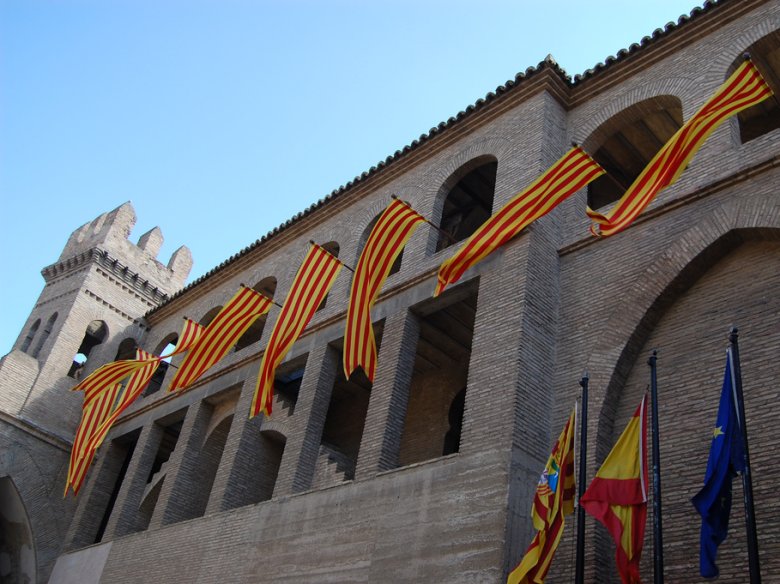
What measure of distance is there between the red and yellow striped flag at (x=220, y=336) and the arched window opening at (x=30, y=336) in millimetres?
9512

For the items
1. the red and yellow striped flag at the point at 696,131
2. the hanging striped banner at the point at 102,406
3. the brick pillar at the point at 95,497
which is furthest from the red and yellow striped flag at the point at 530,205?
the brick pillar at the point at 95,497

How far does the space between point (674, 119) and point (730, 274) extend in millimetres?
3837

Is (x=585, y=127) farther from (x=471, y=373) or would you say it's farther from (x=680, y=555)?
(x=680, y=555)

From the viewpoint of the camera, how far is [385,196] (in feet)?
49.3

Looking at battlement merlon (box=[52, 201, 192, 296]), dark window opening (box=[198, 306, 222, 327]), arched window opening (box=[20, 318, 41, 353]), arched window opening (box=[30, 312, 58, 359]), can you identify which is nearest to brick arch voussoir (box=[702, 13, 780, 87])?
dark window opening (box=[198, 306, 222, 327])

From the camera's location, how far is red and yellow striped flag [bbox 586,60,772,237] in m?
8.24

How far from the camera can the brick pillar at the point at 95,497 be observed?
1684 centimetres

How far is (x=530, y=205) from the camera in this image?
997cm

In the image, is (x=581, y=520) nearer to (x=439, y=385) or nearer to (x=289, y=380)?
(x=439, y=385)

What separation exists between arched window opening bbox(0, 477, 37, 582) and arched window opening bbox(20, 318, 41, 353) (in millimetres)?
4317

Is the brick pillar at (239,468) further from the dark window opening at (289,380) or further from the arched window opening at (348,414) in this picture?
the arched window opening at (348,414)

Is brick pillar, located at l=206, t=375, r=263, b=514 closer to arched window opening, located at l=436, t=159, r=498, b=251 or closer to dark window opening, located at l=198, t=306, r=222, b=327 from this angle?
arched window opening, located at l=436, t=159, r=498, b=251

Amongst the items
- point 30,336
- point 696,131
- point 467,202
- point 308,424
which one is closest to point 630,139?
point 467,202

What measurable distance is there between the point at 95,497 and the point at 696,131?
48.7 ft
